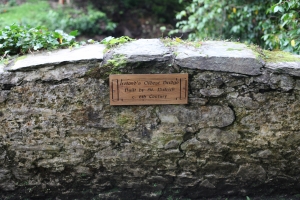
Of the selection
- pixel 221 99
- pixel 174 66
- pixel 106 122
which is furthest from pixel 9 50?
pixel 221 99

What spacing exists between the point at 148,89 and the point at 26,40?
1148 mm

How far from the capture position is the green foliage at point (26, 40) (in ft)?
8.96

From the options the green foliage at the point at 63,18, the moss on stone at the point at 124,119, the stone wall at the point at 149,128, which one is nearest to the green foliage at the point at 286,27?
the stone wall at the point at 149,128

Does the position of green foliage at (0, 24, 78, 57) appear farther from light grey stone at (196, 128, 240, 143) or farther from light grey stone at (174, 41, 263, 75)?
light grey stone at (196, 128, 240, 143)

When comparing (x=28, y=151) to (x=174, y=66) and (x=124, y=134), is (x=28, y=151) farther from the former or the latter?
(x=174, y=66)

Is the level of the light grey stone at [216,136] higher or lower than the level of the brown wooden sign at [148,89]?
lower

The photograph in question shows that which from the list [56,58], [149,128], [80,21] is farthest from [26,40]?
[80,21]

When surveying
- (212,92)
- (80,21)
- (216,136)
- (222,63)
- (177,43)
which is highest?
(80,21)

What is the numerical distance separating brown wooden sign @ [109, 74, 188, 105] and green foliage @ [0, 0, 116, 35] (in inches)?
238

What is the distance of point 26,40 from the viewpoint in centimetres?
274

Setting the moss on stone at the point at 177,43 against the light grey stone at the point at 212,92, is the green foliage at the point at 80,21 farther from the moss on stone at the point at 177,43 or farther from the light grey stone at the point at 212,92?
the light grey stone at the point at 212,92

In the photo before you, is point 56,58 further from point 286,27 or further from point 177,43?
point 286,27

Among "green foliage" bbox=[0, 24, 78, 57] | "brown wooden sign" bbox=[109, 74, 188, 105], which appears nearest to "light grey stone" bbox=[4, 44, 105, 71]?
"green foliage" bbox=[0, 24, 78, 57]

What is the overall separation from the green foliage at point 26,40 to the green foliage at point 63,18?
5.28 meters
